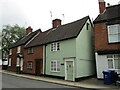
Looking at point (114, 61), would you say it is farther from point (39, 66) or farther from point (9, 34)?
point (9, 34)

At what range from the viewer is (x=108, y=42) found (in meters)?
15.2

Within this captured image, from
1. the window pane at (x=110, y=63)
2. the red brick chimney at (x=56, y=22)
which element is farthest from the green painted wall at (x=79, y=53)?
the red brick chimney at (x=56, y=22)

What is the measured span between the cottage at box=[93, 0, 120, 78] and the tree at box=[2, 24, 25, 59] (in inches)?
1365

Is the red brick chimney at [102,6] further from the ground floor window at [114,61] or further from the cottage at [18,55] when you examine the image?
the cottage at [18,55]

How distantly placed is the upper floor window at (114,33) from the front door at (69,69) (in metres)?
5.26

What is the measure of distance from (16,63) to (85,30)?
17.3m

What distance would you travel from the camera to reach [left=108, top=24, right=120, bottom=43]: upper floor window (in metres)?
14.8

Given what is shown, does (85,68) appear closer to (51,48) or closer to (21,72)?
(51,48)

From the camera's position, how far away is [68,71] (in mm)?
16422

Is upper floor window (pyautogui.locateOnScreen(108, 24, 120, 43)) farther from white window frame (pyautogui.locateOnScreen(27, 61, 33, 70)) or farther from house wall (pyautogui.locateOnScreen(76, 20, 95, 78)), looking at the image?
white window frame (pyautogui.locateOnScreen(27, 61, 33, 70))

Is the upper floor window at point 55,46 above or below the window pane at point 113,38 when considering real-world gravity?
below

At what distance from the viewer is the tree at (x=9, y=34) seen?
4412cm

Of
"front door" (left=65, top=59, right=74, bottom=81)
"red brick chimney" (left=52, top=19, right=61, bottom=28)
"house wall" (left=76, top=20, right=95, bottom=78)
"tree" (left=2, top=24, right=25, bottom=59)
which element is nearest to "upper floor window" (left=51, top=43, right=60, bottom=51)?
"front door" (left=65, top=59, right=74, bottom=81)

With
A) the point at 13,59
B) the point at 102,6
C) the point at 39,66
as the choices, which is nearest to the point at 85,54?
the point at 102,6
